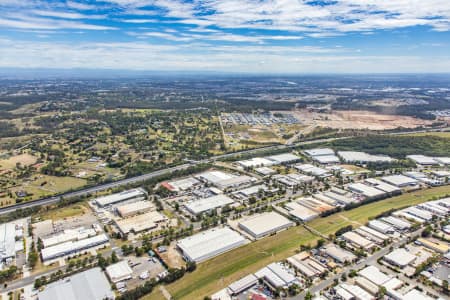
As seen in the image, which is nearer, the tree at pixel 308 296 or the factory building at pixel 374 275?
the tree at pixel 308 296

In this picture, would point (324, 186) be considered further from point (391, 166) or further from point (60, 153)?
point (60, 153)

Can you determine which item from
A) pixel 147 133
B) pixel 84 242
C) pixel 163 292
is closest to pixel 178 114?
pixel 147 133

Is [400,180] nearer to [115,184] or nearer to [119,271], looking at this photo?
[119,271]

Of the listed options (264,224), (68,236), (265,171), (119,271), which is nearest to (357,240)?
(264,224)

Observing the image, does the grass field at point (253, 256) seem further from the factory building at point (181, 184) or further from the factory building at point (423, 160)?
the factory building at point (423, 160)

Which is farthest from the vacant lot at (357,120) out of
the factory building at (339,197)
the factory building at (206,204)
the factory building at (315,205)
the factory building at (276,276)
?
Result: the factory building at (276,276)

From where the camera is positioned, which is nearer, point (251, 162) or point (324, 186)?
point (324, 186)
